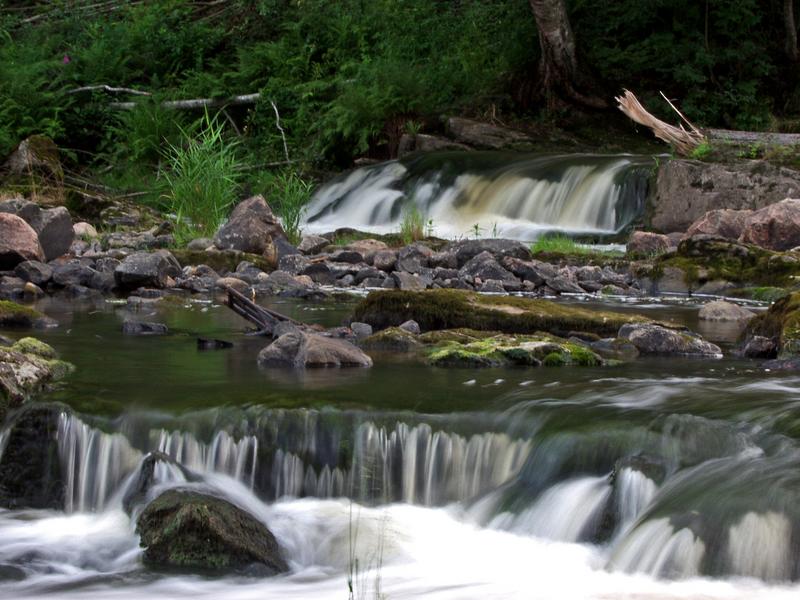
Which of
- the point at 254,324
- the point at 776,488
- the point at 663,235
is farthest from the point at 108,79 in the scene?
the point at 776,488

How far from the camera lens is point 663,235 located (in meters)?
16.5

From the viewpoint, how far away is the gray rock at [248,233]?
602 inches

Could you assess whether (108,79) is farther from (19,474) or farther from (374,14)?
(19,474)

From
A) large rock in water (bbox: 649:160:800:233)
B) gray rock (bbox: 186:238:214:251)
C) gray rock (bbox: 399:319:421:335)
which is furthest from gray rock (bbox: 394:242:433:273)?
gray rock (bbox: 399:319:421:335)

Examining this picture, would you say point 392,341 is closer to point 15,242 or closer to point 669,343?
point 669,343

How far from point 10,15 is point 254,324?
89.7 ft

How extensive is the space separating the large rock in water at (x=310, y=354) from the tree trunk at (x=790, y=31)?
709 inches

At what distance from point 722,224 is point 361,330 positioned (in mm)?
7283

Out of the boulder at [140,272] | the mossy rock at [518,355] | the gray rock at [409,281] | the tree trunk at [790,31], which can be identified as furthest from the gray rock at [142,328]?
the tree trunk at [790,31]

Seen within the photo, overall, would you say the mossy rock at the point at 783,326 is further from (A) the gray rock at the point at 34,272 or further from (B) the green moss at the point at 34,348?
(A) the gray rock at the point at 34,272

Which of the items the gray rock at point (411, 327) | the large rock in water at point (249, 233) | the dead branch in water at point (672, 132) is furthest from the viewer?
the dead branch in water at point (672, 132)

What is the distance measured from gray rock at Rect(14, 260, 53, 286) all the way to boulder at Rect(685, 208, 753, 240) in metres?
7.46

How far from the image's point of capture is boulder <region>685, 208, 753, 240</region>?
51.4 feet

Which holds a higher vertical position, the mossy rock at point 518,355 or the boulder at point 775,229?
the boulder at point 775,229
